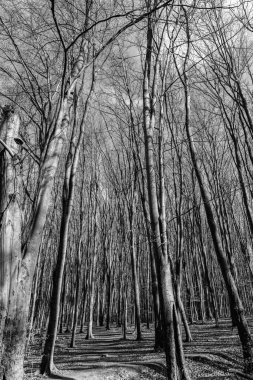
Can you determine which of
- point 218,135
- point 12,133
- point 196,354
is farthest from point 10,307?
point 218,135

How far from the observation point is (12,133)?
242cm

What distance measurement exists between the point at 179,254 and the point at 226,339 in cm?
314

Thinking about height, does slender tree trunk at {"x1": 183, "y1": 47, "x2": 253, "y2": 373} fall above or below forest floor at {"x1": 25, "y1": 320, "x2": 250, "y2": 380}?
above

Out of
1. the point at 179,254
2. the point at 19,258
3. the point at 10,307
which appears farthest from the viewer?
the point at 179,254

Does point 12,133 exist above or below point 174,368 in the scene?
above

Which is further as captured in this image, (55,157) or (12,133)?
(55,157)

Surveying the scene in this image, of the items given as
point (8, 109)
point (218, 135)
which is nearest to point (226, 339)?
point (218, 135)

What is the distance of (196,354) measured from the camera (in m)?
5.74

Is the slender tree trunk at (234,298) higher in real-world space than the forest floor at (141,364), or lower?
higher

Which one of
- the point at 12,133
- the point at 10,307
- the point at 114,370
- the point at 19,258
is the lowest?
the point at 114,370

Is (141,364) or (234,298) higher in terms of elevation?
(234,298)

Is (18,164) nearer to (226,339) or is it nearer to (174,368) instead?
(174,368)

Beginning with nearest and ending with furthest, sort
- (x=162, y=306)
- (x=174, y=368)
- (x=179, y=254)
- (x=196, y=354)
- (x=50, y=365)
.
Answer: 1. (x=174, y=368)
2. (x=162, y=306)
3. (x=50, y=365)
4. (x=196, y=354)
5. (x=179, y=254)

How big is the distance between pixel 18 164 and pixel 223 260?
427 cm
